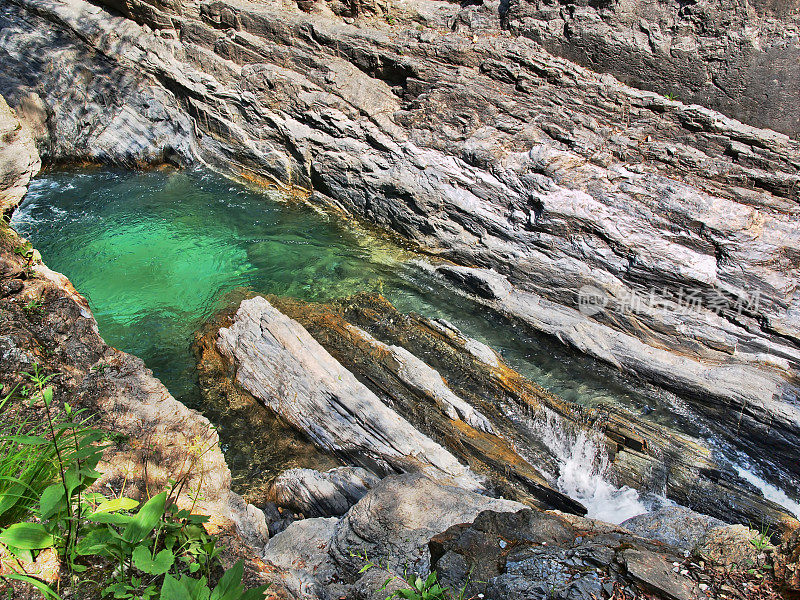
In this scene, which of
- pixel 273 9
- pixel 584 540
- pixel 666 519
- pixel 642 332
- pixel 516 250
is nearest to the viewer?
pixel 584 540

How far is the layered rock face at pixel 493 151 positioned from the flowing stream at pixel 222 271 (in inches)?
17.4

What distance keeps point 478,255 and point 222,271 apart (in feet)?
13.4

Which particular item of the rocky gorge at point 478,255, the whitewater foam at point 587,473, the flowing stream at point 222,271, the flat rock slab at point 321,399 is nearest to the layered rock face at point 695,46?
the rocky gorge at point 478,255

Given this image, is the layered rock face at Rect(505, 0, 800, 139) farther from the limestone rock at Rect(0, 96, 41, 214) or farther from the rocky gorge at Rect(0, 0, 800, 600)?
the limestone rock at Rect(0, 96, 41, 214)

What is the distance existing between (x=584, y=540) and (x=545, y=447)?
2629 mm

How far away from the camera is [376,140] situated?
29.7 feet

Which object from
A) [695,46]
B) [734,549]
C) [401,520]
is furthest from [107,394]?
[695,46]

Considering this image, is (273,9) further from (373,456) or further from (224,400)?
(373,456)

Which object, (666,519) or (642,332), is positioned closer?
(666,519)

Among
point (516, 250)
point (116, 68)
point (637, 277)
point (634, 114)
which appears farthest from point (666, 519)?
point (116, 68)

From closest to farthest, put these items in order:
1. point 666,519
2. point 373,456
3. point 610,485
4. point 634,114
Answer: point 666,519 → point 373,456 → point 610,485 → point 634,114

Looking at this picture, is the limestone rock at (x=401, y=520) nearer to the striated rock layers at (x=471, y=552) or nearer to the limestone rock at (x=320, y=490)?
the striated rock layers at (x=471, y=552)

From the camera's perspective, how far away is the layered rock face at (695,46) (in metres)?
7.69

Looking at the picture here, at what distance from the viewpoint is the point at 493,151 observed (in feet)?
27.3
